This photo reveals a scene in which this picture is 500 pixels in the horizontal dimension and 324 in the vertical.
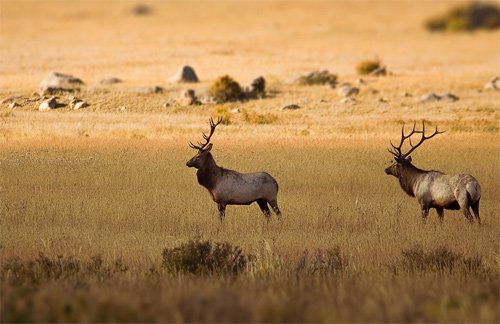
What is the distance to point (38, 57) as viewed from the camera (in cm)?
6056

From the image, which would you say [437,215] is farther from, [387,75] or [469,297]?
[387,75]

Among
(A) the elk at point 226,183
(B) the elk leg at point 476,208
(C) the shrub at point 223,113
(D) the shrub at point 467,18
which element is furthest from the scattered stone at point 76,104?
(D) the shrub at point 467,18

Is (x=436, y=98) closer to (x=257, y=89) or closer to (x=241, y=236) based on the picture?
(x=257, y=89)

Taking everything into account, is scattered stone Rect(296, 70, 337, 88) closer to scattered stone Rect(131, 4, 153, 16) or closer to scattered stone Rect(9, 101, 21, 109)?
scattered stone Rect(9, 101, 21, 109)

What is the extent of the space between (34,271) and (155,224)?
523 cm

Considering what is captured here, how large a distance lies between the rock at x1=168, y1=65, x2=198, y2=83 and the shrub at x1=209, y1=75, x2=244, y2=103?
16.1 ft

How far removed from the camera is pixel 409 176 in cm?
1873

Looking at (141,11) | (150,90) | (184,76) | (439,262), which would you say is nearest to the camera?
(439,262)

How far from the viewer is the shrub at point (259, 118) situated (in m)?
35.1

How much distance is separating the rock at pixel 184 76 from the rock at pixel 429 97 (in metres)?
11.3

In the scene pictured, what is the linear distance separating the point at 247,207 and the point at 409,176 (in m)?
3.34

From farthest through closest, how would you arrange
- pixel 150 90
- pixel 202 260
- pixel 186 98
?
1. pixel 150 90
2. pixel 186 98
3. pixel 202 260

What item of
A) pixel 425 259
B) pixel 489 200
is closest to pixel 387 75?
pixel 489 200

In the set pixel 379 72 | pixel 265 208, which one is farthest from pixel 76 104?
pixel 379 72
